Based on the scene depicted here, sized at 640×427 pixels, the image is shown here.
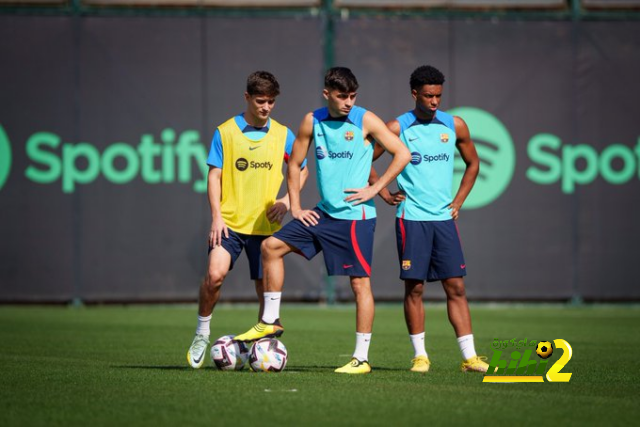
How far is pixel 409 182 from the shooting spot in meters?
8.66

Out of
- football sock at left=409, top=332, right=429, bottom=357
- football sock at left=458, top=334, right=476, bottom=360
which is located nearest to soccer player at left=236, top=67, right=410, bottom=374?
football sock at left=409, top=332, right=429, bottom=357

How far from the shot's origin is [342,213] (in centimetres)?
838

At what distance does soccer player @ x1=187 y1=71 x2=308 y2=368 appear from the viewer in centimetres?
875

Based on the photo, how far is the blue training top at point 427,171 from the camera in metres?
8.61

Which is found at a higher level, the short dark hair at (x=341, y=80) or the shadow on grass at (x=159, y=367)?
the short dark hair at (x=341, y=80)

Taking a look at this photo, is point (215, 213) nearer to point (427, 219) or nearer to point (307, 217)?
point (307, 217)

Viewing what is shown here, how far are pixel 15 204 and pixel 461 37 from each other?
6881 mm

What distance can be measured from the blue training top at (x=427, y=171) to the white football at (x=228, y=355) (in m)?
1.55

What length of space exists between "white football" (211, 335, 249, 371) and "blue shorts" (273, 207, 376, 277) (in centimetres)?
86

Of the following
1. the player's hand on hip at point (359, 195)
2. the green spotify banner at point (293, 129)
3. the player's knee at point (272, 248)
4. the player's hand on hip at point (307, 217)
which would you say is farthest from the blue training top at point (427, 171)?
the green spotify banner at point (293, 129)

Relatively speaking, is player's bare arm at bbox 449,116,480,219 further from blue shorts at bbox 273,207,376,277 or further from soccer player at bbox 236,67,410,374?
blue shorts at bbox 273,207,376,277

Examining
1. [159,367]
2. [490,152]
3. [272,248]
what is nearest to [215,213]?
[272,248]

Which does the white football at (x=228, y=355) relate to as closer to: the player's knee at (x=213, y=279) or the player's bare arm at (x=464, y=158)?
the player's knee at (x=213, y=279)

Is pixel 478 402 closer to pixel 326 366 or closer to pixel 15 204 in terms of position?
pixel 326 366
